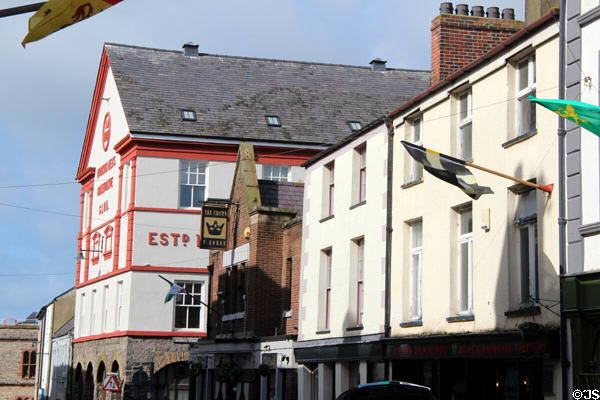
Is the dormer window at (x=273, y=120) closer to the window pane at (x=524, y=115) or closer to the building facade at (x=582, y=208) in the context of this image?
the window pane at (x=524, y=115)

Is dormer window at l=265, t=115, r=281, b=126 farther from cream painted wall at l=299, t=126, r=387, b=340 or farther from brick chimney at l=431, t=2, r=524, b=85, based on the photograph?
brick chimney at l=431, t=2, r=524, b=85

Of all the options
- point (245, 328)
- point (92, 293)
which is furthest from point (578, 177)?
point (92, 293)

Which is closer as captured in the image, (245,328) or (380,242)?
(380,242)

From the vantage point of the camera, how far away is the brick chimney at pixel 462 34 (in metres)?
23.0

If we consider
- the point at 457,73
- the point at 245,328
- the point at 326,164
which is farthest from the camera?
the point at 245,328

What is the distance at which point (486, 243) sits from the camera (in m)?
18.2

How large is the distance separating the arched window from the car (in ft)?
243

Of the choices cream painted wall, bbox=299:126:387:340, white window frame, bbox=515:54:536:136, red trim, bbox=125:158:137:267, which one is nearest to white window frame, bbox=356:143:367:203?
cream painted wall, bbox=299:126:387:340

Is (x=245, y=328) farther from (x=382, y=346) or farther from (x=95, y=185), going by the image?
(x=95, y=185)

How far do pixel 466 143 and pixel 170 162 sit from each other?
25866 mm

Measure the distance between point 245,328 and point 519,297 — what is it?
51.7 feet

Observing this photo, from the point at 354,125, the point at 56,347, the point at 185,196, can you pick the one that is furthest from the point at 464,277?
the point at 56,347

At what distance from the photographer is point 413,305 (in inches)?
850

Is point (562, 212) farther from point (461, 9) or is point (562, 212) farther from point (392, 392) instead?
point (461, 9)
